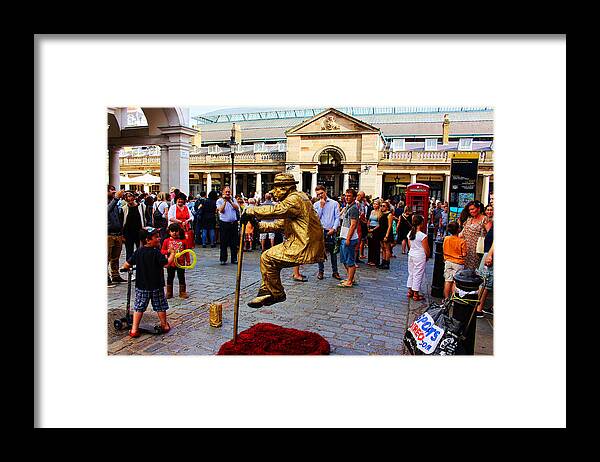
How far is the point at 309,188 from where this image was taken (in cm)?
2659

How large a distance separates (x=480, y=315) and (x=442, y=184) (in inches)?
860

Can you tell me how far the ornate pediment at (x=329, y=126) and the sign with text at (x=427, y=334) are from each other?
2084 centimetres

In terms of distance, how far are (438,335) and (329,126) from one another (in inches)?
863

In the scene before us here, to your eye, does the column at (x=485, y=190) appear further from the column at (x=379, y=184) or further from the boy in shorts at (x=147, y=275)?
the boy in shorts at (x=147, y=275)

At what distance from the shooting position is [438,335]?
146 inches

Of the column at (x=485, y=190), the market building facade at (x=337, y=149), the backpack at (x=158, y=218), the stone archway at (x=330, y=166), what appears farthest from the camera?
the stone archway at (x=330, y=166)

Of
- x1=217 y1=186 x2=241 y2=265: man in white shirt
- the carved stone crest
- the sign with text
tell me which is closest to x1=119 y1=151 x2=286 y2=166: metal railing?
the carved stone crest

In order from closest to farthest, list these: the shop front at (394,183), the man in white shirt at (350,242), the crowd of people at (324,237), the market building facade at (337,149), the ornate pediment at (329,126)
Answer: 1. the crowd of people at (324,237)
2. the man in white shirt at (350,242)
3. the ornate pediment at (329,126)
4. the market building facade at (337,149)
5. the shop front at (394,183)

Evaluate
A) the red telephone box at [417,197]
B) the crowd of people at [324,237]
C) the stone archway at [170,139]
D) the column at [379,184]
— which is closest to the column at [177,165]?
the stone archway at [170,139]

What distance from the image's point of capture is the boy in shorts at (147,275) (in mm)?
4457

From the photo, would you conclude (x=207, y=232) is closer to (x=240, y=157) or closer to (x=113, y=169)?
(x=113, y=169)

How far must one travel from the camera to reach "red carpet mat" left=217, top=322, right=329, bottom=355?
13.3ft

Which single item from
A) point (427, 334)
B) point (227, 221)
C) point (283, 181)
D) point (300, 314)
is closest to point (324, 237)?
point (300, 314)
